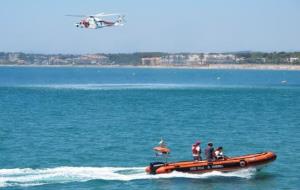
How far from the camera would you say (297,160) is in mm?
42062

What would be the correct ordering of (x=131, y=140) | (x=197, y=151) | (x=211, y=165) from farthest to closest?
(x=131, y=140) < (x=197, y=151) < (x=211, y=165)

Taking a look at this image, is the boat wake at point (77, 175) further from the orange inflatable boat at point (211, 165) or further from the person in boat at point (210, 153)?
the person in boat at point (210, 153)

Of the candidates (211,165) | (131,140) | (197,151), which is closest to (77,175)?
(197,151)

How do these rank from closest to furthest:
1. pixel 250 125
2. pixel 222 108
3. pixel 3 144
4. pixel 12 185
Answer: pixel 12 185
pixel 3 144
pixel 250 125
pixel 222 108

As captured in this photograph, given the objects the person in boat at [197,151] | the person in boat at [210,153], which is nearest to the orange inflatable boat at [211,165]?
the person in boat at [210,153]

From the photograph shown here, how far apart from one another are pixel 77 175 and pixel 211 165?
22.0 feet

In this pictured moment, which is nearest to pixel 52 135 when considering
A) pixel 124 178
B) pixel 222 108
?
pixel 124 178

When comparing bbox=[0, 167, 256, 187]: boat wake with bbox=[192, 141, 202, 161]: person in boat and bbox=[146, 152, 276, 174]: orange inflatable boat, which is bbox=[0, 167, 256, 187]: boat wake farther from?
bbox=[192, 141, 202, 161]: person in boat

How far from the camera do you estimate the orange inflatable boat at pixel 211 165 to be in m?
36.5

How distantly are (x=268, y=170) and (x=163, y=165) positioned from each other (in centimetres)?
624

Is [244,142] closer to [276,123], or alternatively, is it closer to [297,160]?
[297,160]

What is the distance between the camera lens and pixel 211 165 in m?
36.8

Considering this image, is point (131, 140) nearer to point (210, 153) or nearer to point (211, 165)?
point (210, 153)

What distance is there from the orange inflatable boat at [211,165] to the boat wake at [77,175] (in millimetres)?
226
